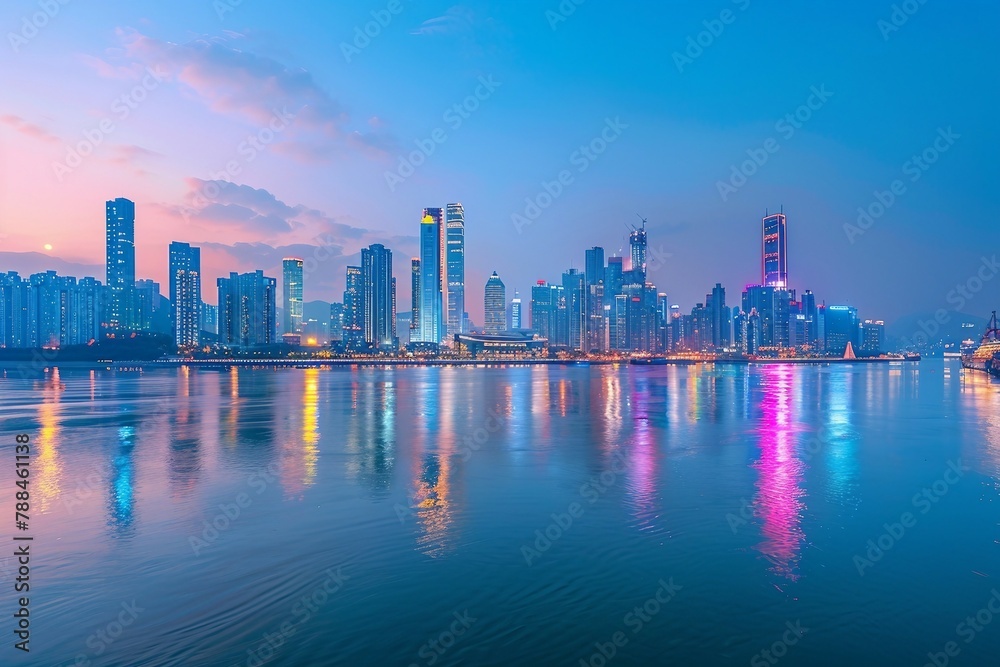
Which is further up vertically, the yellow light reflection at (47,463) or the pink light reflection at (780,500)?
the yellow light reflection at (47,463)

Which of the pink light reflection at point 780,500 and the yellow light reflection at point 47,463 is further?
the yellow light reflection at point 47,463

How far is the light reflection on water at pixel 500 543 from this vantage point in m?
9.47

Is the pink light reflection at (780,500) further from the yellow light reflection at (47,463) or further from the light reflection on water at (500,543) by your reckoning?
the yellow light reflection at (47,463)

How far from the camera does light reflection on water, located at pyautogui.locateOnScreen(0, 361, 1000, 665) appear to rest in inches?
373

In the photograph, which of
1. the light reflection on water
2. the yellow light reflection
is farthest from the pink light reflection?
the yellow light reflection

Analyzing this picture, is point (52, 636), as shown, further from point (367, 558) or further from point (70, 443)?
point (70, 443)

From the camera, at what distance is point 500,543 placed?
44.9ft

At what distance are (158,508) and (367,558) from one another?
26.9ft

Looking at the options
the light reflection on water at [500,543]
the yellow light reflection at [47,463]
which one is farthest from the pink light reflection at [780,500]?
the yellow light reflection at [47,463]

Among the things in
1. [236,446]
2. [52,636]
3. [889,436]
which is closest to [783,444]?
[889,436]

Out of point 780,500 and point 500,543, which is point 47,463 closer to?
point 500,543

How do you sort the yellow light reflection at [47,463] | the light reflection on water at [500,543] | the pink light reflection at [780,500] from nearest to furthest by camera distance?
the light reflection on water at [500,543]
the pink light reflection at [780,500]
the yellow light reflection at [47,463]

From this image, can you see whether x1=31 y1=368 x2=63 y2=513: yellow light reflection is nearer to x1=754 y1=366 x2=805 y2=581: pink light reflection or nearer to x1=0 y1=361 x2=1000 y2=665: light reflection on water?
x1=0 y1=361 x2=1000 y2=665: light reflection on water

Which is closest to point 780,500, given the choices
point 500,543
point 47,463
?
point 500,543
